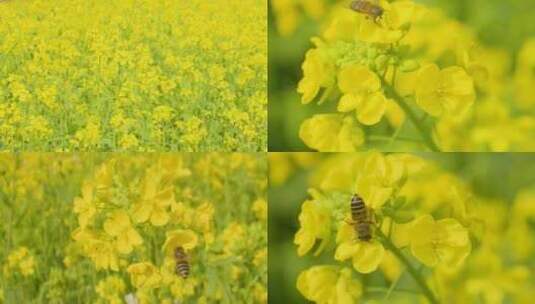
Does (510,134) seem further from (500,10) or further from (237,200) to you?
(237,200)

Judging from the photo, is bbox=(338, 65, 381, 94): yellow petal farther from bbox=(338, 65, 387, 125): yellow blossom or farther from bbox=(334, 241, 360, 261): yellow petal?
bbox=(334, 241, 360, 261): yellow petal

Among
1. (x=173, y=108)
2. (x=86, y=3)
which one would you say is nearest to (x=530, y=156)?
(x=173, y=108)

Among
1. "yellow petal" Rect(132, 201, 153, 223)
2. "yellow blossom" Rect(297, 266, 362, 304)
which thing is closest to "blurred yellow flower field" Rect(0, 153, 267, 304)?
"yellow petal" Rect(132, 201, 153, 223)

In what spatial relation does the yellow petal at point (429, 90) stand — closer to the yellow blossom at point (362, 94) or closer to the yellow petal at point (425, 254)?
the yellow blossom at point (362, 94)

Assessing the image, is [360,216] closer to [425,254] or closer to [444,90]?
[425,254]

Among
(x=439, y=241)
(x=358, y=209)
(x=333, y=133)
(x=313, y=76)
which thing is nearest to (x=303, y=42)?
(x=313, y=76)

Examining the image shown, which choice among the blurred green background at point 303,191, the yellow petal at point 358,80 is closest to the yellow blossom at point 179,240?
the blurred green background at point 303,191
